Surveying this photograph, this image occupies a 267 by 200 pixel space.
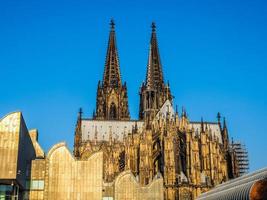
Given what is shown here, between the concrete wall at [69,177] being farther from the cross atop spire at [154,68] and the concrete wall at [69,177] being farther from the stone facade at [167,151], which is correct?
the cross atop spire at [154,68]

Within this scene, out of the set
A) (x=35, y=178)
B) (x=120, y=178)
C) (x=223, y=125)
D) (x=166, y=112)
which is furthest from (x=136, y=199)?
(x=223, y=125)

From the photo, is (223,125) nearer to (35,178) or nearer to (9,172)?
(35,178)

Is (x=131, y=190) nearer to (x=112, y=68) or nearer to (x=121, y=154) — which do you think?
(x=121, y=154)

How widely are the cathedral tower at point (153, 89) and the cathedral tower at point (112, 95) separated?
12.8 feet

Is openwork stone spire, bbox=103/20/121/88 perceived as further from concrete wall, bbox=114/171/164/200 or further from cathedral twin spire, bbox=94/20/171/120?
concrete wall, bbox=114/171/164/200

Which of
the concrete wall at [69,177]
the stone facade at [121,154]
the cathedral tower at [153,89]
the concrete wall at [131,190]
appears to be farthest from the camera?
the cathedral tower at [153,89]

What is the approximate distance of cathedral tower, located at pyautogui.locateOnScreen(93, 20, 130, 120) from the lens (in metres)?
88.6

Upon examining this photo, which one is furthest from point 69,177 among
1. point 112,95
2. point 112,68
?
point 112,68

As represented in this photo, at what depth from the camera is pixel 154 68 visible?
93.5 metres

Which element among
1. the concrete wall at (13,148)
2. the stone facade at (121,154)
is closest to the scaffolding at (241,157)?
the stone facade at (121,154)

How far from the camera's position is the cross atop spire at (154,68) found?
297 ft

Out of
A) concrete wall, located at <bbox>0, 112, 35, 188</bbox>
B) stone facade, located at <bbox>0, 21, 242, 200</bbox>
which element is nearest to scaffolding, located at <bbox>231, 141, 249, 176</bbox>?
stone facade, located at <bbox>0, 21, 242, 200</bbox>

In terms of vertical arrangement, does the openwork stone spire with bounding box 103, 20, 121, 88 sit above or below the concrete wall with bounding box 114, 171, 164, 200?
above

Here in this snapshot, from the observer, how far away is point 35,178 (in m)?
44.6
